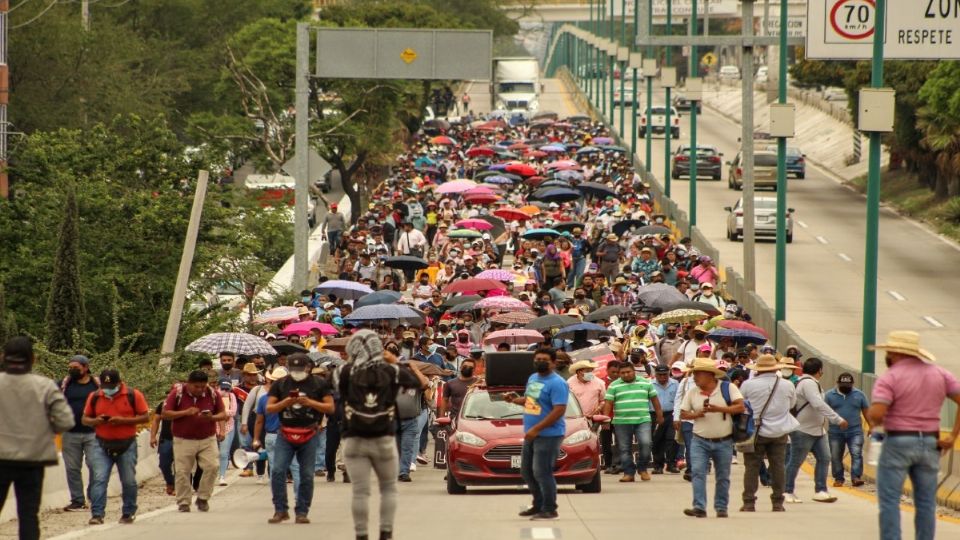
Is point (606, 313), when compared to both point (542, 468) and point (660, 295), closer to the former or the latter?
point (660, 295)

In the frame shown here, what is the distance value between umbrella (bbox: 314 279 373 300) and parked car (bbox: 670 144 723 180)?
42.0 meters

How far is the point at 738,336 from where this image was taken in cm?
2444

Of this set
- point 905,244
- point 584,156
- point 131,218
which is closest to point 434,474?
point 131,218

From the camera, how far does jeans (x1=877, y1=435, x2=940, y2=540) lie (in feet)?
38.0

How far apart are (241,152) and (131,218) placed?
30.4 meters

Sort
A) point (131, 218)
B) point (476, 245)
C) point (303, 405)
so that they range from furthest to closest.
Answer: point (476, 245)
point (131, 218)
point (303, 405)

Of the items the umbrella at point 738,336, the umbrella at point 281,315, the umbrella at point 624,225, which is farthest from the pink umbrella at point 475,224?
the umbrella at point 738,336

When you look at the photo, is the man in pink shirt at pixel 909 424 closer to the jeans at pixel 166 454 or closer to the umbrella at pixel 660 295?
the jeans at pixel 166 454

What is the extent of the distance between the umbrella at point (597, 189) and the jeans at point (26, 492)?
37.4m

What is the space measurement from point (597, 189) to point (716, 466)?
33.3 m

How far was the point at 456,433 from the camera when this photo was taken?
62.3 feet

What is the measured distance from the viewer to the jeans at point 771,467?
53.6 feet

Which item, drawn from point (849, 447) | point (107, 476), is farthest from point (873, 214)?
point (107, 476)

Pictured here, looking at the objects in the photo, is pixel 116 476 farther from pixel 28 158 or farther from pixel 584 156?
pixel 584 156
